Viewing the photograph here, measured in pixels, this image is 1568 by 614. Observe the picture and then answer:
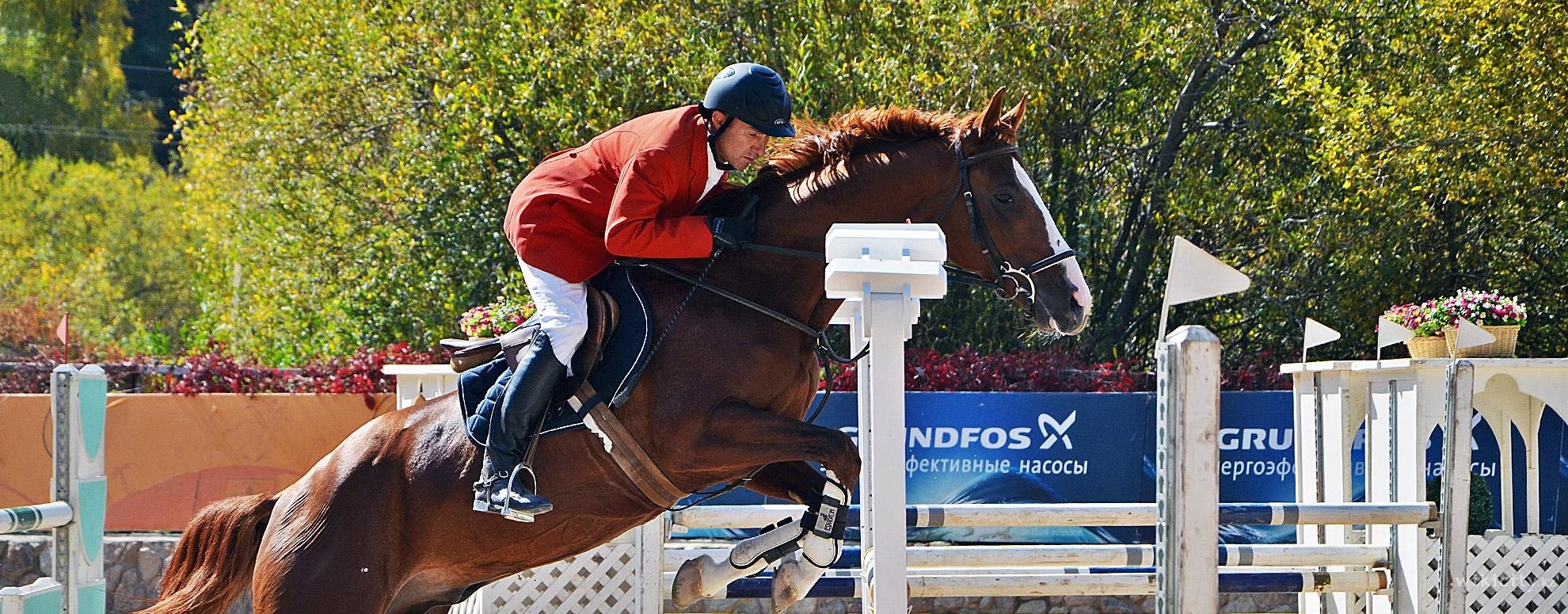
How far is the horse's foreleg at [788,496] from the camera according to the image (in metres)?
3.48

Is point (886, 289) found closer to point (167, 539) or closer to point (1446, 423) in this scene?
point (1446, 423)

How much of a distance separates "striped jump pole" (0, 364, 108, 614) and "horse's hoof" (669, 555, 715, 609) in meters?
1.79

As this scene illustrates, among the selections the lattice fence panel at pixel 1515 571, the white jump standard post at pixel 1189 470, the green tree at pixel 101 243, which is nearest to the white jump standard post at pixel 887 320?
the white jump standard post at pixel 1189 470

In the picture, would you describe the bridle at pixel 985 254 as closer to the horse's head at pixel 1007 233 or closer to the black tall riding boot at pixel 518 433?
the horse's head at pixel 1007 233

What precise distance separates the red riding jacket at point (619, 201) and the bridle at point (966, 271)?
5.6 inches

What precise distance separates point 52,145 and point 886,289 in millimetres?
29570

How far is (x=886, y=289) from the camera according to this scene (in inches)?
112

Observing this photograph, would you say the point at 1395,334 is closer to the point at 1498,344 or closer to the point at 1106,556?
the point at 1498,344

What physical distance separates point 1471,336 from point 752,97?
4.10m

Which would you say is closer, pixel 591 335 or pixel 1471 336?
pixel 591 335

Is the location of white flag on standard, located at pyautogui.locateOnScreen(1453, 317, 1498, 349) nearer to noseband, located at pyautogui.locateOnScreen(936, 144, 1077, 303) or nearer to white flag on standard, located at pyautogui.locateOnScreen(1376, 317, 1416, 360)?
white flag on standard, located at pyautogui.locateOnScreen(1376, 317, 1416, 360)

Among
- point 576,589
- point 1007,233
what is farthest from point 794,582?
point 576,589

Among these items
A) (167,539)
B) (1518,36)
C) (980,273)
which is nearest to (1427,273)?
(1518,36)

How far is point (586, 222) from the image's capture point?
143 inches
